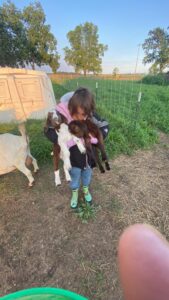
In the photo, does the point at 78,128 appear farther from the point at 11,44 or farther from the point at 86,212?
the point at 11,44

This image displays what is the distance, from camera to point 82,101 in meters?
1.75

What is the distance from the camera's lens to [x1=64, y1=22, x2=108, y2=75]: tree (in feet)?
136

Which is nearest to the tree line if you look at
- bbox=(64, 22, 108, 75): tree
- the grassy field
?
bbox=(64, 22, 108, 75): tree

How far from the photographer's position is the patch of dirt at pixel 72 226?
72.1 inches

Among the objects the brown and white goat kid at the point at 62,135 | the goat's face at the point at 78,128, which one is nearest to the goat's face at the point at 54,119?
the brown and white goat kid at the point at 62,135

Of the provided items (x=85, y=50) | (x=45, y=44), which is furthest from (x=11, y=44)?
(x=85, y=50)

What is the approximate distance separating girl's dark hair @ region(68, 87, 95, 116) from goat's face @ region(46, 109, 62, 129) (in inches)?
5.8

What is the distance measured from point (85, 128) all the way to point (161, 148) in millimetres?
2781

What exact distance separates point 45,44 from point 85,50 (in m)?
12.6

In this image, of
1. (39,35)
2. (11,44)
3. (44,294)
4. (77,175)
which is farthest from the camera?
(39,35)

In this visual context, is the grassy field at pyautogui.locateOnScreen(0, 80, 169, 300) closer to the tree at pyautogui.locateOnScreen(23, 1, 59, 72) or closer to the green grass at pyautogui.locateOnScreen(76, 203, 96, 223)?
the green grass at pyautogui.locateOnScreen(76, 203, 96, 223)

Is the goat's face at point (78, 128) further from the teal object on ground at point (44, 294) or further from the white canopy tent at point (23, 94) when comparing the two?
the teal object on ground at point (44, 294)

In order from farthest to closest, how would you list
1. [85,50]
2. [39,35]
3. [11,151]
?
[85,50]
[39,35]
[11,151]

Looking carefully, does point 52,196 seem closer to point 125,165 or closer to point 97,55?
point 125,165
